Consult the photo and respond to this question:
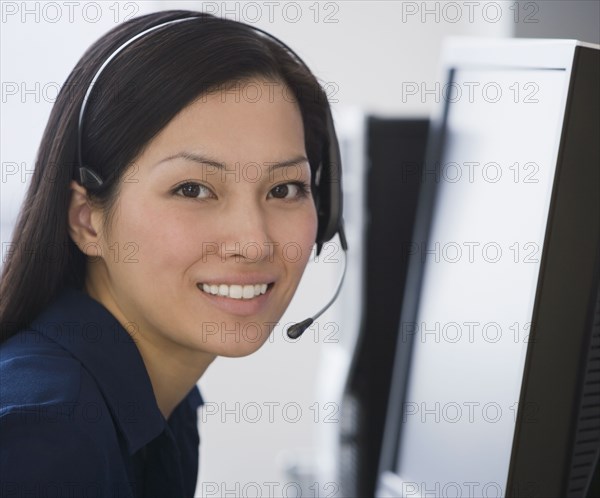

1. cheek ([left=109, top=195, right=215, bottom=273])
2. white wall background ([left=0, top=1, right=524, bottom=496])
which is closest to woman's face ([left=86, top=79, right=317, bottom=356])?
cheek ([left=109, top=195, right=215, bottom=273])

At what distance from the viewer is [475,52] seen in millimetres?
927

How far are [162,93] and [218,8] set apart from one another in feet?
4.88

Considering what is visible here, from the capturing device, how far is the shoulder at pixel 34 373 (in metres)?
0.77

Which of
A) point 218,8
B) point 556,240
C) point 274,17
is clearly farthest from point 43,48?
point 556,240

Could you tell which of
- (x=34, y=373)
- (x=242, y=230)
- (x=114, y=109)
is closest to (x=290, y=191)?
(x=242, y=230)

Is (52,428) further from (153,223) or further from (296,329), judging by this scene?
(296,329)

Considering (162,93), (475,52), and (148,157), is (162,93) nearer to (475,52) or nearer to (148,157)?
(148,157)

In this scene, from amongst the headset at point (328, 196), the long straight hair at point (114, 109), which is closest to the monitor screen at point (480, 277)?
the headset at point (328, 196)

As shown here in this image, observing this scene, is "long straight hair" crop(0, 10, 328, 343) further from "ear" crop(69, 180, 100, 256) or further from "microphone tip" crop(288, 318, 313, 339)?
"microphone tip" crop(288, 318, 313, 339)

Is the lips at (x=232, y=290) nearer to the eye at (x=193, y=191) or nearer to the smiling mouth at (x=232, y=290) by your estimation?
the smiling mouth at (x=232, y=290)

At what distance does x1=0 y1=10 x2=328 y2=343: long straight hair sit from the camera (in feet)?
2.96

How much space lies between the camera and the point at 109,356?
3.06 ft

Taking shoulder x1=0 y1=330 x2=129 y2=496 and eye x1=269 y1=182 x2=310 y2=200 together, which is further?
eye x1=269 y1=182 x2=310 y2=200

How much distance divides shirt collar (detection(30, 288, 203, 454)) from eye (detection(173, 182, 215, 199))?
18 cm
